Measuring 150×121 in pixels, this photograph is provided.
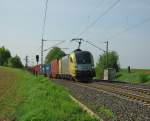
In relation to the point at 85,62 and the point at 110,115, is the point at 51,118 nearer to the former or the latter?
the point at 110,115

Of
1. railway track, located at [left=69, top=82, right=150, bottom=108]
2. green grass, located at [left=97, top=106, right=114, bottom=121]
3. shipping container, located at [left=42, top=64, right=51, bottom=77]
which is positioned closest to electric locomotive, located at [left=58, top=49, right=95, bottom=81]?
railway track, located at [left=69, top=82, right=150, bottom=108]

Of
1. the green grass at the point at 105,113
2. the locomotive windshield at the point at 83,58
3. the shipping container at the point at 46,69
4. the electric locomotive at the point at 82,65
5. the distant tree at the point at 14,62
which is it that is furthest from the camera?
the distant tree at the point at 14,62

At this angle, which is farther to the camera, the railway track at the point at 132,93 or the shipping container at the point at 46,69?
the shipping container at the point at 46,69

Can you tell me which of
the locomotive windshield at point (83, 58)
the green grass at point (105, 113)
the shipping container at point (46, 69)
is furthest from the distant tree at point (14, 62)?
the green grass at point (105, 113)

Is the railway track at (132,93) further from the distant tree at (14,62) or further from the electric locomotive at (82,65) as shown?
the distant tree at (14,62)

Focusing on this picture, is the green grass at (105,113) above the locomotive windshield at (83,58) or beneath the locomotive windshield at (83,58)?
beneath

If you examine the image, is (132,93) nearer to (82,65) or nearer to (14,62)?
(82,65)

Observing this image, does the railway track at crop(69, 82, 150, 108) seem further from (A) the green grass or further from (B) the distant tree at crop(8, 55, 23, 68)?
(B) the distant tree at crop(8, 55, 23, 68)

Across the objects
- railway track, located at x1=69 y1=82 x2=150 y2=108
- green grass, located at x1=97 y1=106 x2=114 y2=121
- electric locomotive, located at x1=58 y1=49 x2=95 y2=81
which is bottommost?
green grass, located at x1=97 y1=106 x2=114 y2=121

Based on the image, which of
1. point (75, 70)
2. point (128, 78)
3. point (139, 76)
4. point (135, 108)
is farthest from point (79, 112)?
point (128, 78)

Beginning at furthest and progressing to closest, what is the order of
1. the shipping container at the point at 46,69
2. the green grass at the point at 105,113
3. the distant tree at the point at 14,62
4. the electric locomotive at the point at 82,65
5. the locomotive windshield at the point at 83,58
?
the distant tree at the point at 14,62
the shipping container at the point at 46,69
the locomotive windshield at the point at 83,58
the electric locomotive at the point at 82,65
the green grass at the point at 105,113

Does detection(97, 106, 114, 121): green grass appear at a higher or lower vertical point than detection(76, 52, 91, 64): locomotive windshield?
lower

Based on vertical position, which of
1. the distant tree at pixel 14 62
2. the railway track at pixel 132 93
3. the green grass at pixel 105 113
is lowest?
the green grass at pixel 105 113

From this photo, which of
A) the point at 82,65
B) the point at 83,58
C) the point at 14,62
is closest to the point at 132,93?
the point at 82,65
